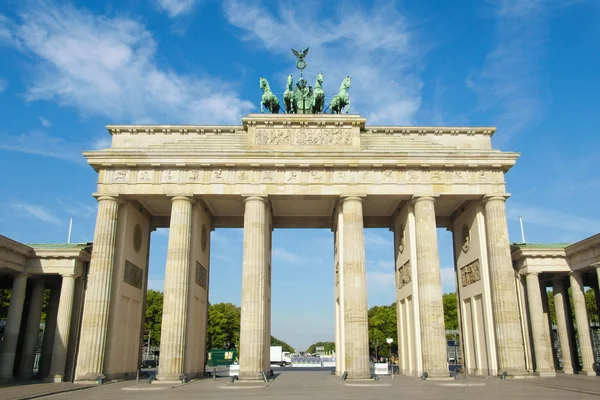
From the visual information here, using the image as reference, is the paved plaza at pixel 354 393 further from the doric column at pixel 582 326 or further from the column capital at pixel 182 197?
the column capital at pixel 182 197

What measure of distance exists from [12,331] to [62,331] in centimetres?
281

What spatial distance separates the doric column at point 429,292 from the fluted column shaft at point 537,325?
7.70 meters

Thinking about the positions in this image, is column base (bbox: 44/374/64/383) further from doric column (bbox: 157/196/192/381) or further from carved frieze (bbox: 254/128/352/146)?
carved frieze (bbox: 254/128/352/146)

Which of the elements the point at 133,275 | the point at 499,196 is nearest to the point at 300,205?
the point at 133,275

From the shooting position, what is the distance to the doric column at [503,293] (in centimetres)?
2923

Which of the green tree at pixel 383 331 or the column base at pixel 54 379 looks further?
the green tree at pixel 383 331

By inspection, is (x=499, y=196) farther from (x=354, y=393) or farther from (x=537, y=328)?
(x=354, y=393)

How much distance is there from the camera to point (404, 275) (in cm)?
3516

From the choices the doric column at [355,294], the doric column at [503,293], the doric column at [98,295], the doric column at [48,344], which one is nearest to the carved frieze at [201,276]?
the doric column at [98,295]

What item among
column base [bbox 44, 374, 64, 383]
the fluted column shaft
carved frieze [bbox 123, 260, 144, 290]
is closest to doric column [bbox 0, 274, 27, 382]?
column base [bbox 44, 374, 64, 383]

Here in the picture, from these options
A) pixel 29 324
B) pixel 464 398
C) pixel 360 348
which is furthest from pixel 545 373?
pixel 29 324

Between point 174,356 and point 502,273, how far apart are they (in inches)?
807

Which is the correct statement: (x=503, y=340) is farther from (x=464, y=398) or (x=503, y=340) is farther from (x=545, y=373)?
(x=464, y=398)

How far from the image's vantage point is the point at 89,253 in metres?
33.8
